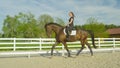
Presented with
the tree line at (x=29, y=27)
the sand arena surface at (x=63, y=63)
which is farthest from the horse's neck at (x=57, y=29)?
the tree line at (x=29, y=27)

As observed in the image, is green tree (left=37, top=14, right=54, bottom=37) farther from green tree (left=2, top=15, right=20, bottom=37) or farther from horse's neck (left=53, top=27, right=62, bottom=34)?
horse's neck (left=53, top=27, right=62, bottom=34)

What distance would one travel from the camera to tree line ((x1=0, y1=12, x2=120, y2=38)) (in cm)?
4980

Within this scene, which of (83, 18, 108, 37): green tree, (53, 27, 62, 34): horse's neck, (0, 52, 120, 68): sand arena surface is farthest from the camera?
(83, 18, 108, 37): green tree

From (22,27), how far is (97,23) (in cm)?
1737

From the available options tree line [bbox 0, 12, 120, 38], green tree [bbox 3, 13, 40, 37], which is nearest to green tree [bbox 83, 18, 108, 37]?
tree line [bbox 0, 12, 120, 38]

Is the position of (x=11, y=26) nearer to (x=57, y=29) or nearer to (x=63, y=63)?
(x=57, y=29)

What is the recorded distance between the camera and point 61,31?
1216 cm

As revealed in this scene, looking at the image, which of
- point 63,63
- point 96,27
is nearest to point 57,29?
point 63,63

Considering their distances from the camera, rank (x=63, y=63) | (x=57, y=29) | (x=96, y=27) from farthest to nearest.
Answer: (x=96, y=27)
(x=57, y=29)
(x=63, y=63)

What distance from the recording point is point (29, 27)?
51438mm

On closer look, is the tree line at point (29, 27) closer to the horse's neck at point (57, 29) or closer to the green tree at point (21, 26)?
the green tree at point (21, 26)

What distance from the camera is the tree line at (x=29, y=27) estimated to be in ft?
163

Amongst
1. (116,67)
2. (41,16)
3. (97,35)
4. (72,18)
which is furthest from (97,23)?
(116,67)

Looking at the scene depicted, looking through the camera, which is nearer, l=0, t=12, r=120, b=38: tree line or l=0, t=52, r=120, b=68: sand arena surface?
l=0, t=52, r=120, b=68: sand arena surface
